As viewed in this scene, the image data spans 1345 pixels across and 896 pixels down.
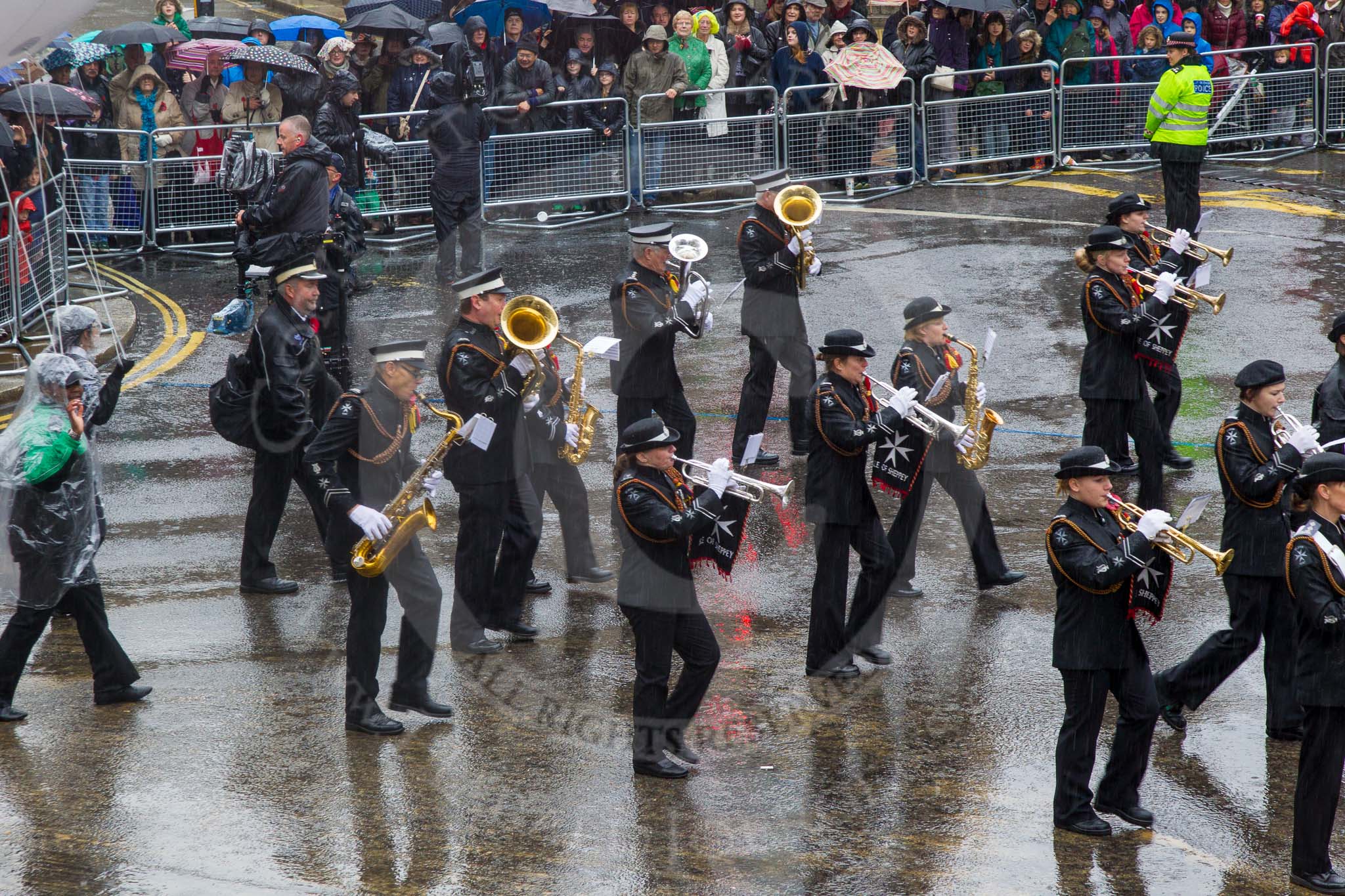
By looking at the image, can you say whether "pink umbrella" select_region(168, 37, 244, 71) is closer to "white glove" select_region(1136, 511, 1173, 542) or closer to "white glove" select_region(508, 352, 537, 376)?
"white glove" select_region(508, 352, 537, 376)

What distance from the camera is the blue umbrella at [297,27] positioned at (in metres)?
18.1

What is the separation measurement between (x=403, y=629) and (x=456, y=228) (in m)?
8.65

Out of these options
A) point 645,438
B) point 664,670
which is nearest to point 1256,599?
point 664,670

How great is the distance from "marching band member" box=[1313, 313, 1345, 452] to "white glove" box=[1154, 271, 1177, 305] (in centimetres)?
175

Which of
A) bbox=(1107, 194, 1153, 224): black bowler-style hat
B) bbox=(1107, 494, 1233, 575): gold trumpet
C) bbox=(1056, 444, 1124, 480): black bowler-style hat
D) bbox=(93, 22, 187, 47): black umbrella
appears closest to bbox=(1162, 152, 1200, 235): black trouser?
bbox=(1107, 194, 1153, 224): black bowler-style hat

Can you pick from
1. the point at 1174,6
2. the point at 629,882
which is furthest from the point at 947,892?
the point at 1174,6

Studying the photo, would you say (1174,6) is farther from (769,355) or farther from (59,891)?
(59,891)

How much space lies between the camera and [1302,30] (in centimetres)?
1980

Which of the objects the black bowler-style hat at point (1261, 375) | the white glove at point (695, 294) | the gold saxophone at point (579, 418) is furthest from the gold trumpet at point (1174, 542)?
the white glove at point (695, 294)

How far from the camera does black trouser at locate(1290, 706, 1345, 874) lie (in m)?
6.37

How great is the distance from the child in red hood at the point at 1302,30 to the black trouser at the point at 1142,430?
11.1 metres

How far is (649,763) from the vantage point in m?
7.27

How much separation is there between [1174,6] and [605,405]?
442 inches

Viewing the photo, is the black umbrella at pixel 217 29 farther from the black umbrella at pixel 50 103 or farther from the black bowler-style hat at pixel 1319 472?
the black bowler-style hat at pixel 1319 472
